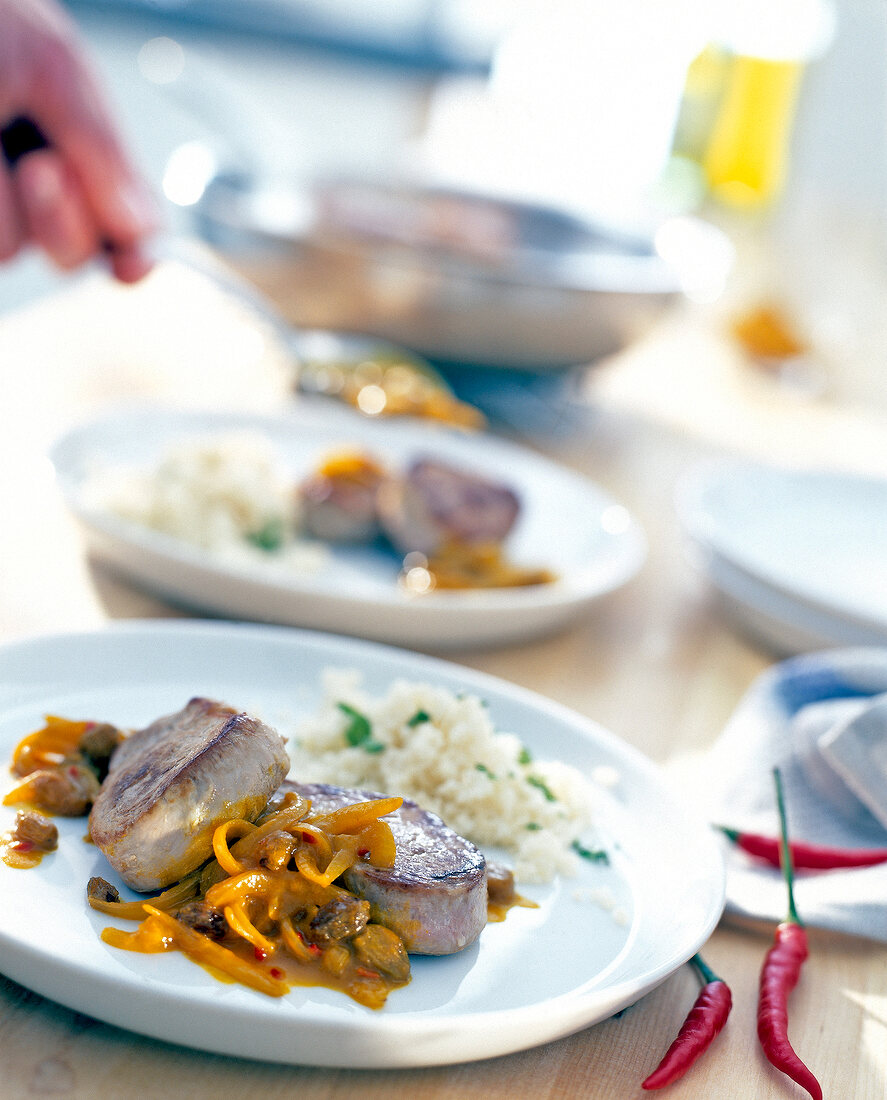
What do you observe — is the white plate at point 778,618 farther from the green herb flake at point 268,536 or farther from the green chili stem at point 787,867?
the green herb flake at point 268,536

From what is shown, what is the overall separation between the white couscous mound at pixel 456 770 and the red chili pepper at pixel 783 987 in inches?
9.0

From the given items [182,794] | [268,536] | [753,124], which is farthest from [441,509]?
[753,124]

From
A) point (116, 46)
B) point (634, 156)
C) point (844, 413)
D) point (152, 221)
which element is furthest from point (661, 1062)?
point (634, 156)

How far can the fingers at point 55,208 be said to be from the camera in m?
2.33

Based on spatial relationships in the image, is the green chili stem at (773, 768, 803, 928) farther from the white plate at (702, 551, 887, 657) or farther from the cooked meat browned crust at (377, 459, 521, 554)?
the cooked meat browned crust at (377, 459, 521, 554)

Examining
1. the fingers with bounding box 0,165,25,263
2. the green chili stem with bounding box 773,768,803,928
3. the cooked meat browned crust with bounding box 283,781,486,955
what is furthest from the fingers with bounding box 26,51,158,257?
the green chili stem with bounding box 773,768,803,928

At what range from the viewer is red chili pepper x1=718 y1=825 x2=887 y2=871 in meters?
1.46

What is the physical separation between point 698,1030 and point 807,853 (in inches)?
17.0

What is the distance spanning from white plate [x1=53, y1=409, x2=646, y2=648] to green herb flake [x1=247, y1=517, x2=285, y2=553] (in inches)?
4.4

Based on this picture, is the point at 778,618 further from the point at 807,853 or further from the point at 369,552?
the point at 369,552

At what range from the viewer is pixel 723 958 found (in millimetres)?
1284

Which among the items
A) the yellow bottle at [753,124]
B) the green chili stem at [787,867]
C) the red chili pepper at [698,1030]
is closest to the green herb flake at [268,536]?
the green chili stem at [787,867]

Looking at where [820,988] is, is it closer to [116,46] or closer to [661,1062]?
[661,1062]

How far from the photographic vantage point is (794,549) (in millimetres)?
2541
